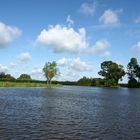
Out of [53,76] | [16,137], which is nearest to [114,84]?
[53,76]

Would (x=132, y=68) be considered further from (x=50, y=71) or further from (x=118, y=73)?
(x=50, y=71)

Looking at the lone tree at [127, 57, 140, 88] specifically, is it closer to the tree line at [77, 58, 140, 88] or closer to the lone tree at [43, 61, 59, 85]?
the tree line at [77, 58, 140, 88]

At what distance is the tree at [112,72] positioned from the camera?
189 metres

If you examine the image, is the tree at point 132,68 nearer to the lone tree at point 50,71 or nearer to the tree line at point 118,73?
the tree line at point 118,73

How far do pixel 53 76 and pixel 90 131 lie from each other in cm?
15352

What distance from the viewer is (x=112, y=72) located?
191 m

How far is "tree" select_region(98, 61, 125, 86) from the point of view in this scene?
189375 mm

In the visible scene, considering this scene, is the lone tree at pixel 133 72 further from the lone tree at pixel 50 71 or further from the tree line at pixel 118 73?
the lone tree at pixel 50 71

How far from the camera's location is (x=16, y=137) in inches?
905

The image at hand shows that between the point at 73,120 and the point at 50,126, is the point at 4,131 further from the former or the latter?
the point at 73,120

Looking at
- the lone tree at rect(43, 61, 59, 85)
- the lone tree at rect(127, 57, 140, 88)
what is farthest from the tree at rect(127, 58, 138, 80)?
the lone tree at rect(43, 61, 59, 85)

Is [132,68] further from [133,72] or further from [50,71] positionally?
[50,71]

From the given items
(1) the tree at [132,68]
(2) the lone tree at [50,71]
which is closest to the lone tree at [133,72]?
(1) the tree at [132,68]

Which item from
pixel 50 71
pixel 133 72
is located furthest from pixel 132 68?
pixel 50 71
